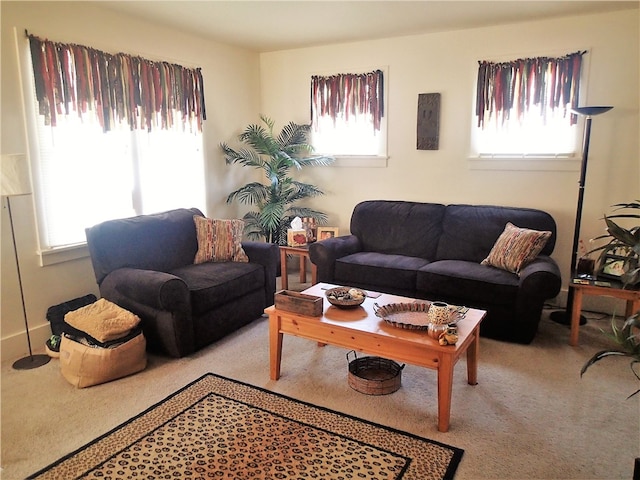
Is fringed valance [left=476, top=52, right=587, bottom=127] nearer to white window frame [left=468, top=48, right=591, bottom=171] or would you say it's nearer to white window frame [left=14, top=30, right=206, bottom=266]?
white window frame [left=468, top=48, right=591, bottom=171]

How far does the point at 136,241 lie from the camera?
3490 mm

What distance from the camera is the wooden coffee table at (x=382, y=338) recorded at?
231 cm

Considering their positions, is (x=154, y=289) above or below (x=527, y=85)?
below

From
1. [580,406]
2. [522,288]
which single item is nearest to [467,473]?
[580,406]

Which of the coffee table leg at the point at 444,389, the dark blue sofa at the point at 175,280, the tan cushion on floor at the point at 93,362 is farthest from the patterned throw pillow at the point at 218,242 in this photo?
the coffee table leg at the point at 444,389

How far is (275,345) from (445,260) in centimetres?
184

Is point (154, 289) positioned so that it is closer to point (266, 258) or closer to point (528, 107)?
point (266, 258)

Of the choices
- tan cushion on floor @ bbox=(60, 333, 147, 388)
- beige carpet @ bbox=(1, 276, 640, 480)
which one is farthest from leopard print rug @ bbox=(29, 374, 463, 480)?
tan cushion on floor @ bbox=(60, 333, 147, 388)

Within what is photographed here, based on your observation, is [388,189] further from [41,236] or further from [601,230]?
[41,236]

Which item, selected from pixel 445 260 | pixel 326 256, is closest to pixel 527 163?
pixel 445 260

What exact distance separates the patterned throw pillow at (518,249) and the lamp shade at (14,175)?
3292mm

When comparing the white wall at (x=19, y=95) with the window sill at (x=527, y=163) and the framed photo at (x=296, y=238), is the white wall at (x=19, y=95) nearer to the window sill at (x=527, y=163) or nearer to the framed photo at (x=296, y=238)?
the framed photo at (x=296, y=238)

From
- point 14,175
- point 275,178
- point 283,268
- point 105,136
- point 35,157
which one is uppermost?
point 105,136

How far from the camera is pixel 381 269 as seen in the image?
12.6 ft
